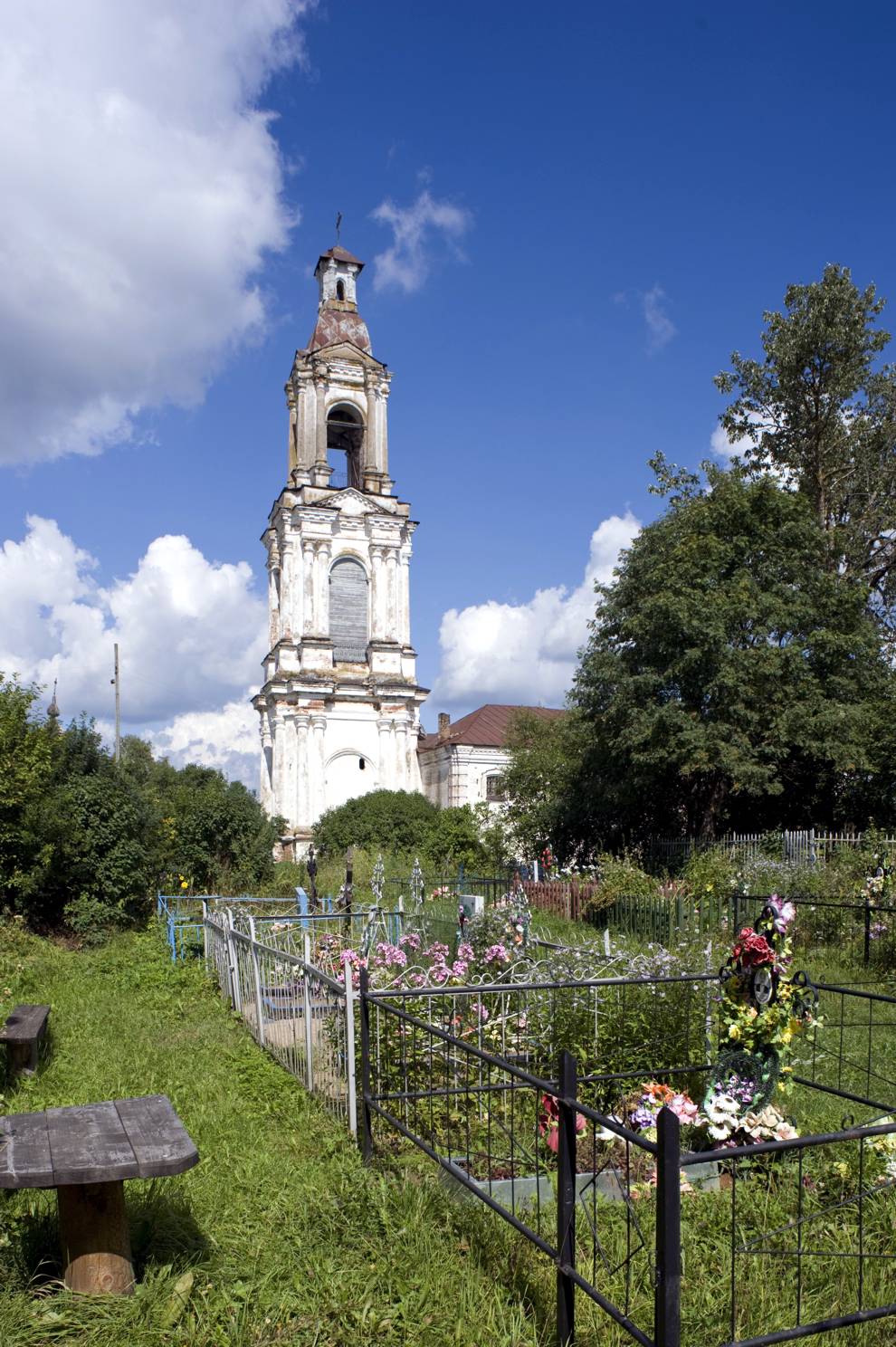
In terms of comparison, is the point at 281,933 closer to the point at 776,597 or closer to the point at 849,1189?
the point at 849,1189

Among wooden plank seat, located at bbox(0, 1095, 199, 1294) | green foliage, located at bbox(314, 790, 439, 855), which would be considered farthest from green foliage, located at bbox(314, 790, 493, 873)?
wooden plank seat, located at bbox(0, 1095, 199, 1294)

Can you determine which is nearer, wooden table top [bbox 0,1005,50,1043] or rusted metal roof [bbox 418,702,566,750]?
wooden table top [bbox 0,1005,50,1043]

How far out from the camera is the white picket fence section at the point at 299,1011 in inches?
260

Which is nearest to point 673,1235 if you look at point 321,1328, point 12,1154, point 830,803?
point 321,1328

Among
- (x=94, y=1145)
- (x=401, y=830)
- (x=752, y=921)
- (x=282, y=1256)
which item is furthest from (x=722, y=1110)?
(x=401, y=830)

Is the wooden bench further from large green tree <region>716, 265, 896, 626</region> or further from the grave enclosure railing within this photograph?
large green tree <region>716, 265, 896, 626</region>

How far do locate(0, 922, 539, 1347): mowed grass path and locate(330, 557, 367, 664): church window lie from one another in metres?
34.2

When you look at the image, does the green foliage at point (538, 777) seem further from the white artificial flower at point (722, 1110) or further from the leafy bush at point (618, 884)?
the white artificial flower at point (722, 1110)

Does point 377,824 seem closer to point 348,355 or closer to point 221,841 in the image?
point 221,841

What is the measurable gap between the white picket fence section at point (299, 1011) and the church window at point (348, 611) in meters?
29.4

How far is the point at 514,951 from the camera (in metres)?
8.65

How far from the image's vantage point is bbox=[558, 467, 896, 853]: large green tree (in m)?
19.4

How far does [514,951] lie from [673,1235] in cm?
597

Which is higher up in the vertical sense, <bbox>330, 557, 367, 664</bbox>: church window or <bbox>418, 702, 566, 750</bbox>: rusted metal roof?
<bbox>330, 557, 367, 664</bbox>: church window
